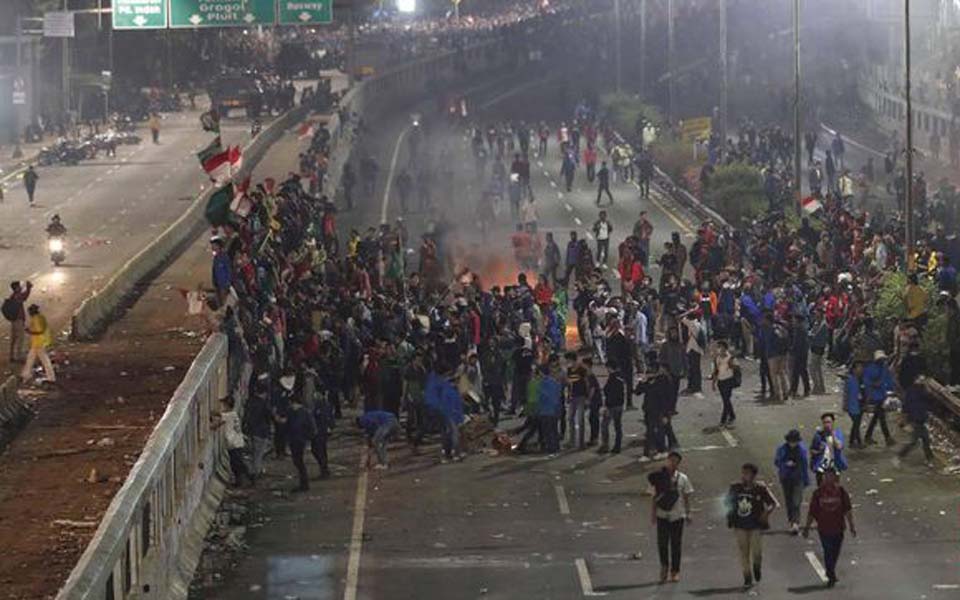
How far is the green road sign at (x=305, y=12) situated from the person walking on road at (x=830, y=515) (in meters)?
42.7

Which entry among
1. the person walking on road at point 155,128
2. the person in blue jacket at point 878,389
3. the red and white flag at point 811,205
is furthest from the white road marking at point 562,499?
the person walking on road at point 155,128

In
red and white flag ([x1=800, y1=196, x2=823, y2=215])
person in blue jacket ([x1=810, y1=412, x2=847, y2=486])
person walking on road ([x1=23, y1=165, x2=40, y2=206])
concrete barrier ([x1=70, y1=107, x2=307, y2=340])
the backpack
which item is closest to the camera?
person in blue jacket ([x1=810, y1=412, x2=847, y2=486])

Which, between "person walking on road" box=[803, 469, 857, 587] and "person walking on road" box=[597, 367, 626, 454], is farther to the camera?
"person walking on road" box=[597, 367, 626, 454]

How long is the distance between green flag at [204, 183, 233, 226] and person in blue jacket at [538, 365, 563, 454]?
6541mm

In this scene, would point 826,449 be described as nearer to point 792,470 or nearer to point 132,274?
point 792,470

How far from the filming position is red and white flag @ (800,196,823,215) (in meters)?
51.9

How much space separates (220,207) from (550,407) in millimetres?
7129

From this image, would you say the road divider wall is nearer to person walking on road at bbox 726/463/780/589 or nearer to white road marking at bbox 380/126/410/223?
person walking on road at bbox 726/463/780/589

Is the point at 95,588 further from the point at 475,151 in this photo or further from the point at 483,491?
the point at 475,151

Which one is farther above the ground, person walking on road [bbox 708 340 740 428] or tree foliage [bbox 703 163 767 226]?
tree foliage [bbox 703 163 767 226]

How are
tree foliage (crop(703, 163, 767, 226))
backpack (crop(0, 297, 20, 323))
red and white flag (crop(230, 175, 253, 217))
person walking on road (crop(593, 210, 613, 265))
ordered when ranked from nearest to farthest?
backpack (crop(0, 297, 20, 323)) < red and white flag (crop(230, 175, 253, 217)) < person walking on road (crop(593, 210, 613, 265)) < tree foliage (crop(703, 163, 767, 226))

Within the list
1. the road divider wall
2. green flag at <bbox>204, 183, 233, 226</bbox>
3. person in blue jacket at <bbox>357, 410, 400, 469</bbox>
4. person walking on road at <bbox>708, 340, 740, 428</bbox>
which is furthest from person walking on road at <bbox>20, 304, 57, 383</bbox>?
person walking on road at <bbox>708, 340, 740, 428</bbox>

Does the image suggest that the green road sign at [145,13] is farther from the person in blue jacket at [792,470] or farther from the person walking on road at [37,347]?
the person in blue jacket at [792,470]

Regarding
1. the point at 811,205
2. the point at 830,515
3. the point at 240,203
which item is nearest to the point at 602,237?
the point at 811,205
